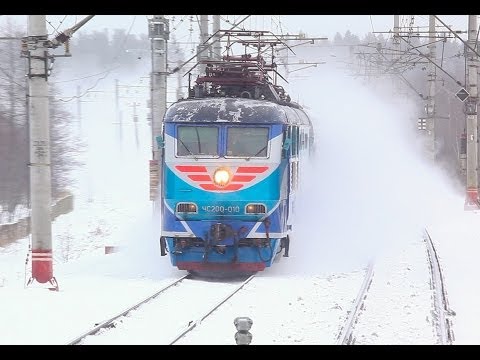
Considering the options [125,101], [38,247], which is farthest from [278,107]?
[125,101]

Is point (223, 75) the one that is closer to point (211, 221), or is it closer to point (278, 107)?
point (278, 107)

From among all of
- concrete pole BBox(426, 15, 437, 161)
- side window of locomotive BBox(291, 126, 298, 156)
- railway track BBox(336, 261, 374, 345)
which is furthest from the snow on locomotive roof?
concrete pole BBox(426, 15, 437, 161)

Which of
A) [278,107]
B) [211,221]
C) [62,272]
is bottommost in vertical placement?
[62,272]

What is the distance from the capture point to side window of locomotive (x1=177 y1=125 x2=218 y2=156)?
13328mm

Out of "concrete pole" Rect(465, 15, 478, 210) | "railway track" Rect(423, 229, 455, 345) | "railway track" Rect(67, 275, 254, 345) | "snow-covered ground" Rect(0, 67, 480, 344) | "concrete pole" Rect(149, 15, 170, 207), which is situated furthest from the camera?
"concrete pole" Rect(465, 15, 478, 210)

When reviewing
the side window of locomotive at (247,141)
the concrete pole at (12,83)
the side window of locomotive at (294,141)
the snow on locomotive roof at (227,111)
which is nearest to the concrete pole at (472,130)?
the side window of locomotive at (294,141)

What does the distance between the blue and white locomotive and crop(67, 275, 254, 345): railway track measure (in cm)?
53

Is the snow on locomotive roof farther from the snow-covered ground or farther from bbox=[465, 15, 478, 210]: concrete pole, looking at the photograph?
bbox=[465, 15, 478, 210]: concrete pole

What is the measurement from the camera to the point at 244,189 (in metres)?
13.1

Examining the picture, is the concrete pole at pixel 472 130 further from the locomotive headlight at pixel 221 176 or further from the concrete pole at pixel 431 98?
the locomotive headlight at pixel 221 176

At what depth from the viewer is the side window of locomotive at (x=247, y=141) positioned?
1330cm

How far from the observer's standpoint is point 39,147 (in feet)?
40.9

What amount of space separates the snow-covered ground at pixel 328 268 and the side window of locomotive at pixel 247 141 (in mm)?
2052
